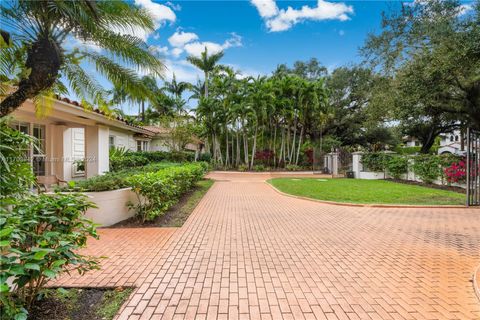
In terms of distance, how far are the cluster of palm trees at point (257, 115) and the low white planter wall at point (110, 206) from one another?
17.8 meters

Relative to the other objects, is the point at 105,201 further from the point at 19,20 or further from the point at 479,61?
the point at 479,61

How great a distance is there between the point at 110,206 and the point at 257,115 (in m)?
19.4

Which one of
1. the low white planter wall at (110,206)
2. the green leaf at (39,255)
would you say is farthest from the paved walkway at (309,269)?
the green leaf at (39,255)

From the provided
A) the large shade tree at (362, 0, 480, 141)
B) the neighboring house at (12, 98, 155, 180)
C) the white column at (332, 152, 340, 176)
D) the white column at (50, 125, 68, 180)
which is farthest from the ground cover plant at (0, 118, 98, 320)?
the white column at (332, 152, 340, 176)

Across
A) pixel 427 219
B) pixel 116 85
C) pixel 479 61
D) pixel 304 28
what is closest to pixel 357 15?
pixel 304 28

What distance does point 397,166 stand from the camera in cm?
1739

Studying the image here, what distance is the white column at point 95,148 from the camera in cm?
1028

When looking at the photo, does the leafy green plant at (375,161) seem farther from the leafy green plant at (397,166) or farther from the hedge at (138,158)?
the hedge at (138,158)

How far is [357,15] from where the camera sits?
1325cm

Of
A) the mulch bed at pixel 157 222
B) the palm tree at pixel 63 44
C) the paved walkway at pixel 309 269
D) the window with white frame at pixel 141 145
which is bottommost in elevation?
the paved walkway at pixel 309 269

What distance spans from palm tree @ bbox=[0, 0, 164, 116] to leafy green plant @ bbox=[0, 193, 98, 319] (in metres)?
2.64

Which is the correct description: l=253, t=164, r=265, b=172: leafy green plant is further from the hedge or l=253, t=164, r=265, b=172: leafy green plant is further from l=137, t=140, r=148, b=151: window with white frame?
l=137, t=140, r=148, b=151: window with white frame

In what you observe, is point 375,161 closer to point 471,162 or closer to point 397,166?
point 397,166

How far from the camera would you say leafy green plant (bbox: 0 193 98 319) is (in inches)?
77.2
